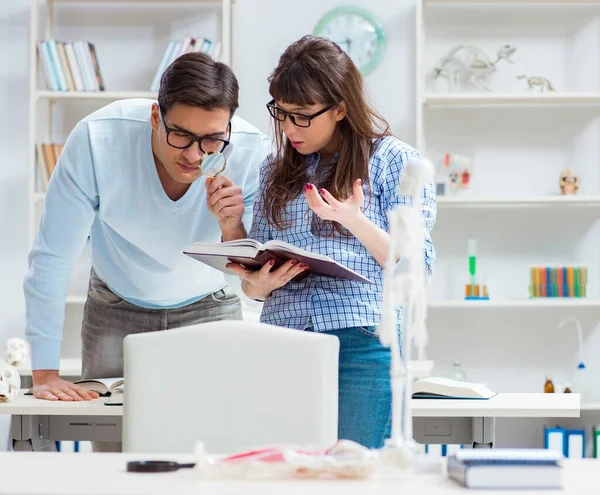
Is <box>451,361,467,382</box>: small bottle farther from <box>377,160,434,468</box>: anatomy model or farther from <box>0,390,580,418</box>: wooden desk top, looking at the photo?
<box>377,160,434,468</box>: anatomy model

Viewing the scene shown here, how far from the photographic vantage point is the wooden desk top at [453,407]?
2.13 metres

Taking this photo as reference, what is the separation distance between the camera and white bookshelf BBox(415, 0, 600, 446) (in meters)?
4.12

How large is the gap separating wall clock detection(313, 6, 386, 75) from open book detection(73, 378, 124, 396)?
2237mm

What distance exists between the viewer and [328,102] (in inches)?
75.9

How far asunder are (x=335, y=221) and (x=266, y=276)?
0.65ft

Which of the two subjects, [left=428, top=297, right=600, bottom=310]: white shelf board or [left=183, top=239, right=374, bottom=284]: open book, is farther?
[left=428, top=297, right=600, bottom=310]: white shelf board

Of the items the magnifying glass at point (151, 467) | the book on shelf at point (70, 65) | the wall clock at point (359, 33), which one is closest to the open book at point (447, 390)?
the magnifying glass at point (151, 467)

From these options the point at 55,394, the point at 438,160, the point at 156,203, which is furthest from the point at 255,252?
the point at 438,160

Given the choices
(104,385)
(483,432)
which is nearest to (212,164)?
(104,385)

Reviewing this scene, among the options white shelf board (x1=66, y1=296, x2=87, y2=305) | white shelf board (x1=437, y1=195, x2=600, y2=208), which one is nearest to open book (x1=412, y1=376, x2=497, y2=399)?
white shelf board (x1=437, y1=195, x2=600, y2=208)

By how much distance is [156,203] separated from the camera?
233cm

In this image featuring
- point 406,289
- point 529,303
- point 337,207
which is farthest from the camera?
point 529,303

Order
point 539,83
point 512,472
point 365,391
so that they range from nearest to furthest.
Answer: point 512,472
point 365,391
point 539,83

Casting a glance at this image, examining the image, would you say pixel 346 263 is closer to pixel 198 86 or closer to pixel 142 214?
pixel 198 86
